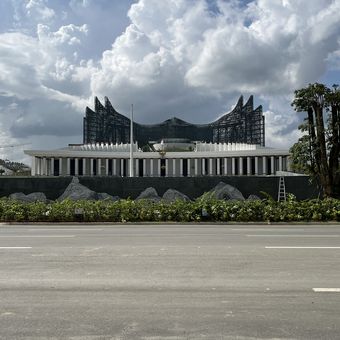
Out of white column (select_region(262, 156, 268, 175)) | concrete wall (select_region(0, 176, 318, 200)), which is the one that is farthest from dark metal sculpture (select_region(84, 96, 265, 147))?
concrete wall (select_region(0, 176, 318, 200))

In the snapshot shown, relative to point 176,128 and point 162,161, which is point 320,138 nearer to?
point 162,161

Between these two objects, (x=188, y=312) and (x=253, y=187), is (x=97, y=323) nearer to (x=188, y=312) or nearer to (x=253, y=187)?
(x=188, y=312)

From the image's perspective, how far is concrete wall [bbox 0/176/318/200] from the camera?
30.8 m

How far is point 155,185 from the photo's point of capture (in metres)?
31.1

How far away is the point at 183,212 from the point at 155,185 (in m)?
10.8

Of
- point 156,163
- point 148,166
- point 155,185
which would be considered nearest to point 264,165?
point 156,163

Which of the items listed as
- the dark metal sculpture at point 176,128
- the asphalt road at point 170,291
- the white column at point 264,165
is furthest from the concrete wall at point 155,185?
the dark metal sculpture at point 176,128

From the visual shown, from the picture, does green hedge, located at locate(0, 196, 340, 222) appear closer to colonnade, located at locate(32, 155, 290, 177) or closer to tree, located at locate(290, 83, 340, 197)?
tree, located at locate(290, 83, 340, 197)

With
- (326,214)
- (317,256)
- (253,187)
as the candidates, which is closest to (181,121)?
(253,187)

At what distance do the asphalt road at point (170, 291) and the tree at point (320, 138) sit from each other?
13765mm

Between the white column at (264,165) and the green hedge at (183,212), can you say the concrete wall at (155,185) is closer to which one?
the green hedge at (183,212)

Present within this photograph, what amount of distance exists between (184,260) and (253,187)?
74.3 feet

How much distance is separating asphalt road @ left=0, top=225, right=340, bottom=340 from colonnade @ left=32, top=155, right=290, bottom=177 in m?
70.8

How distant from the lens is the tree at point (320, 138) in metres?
24.6
